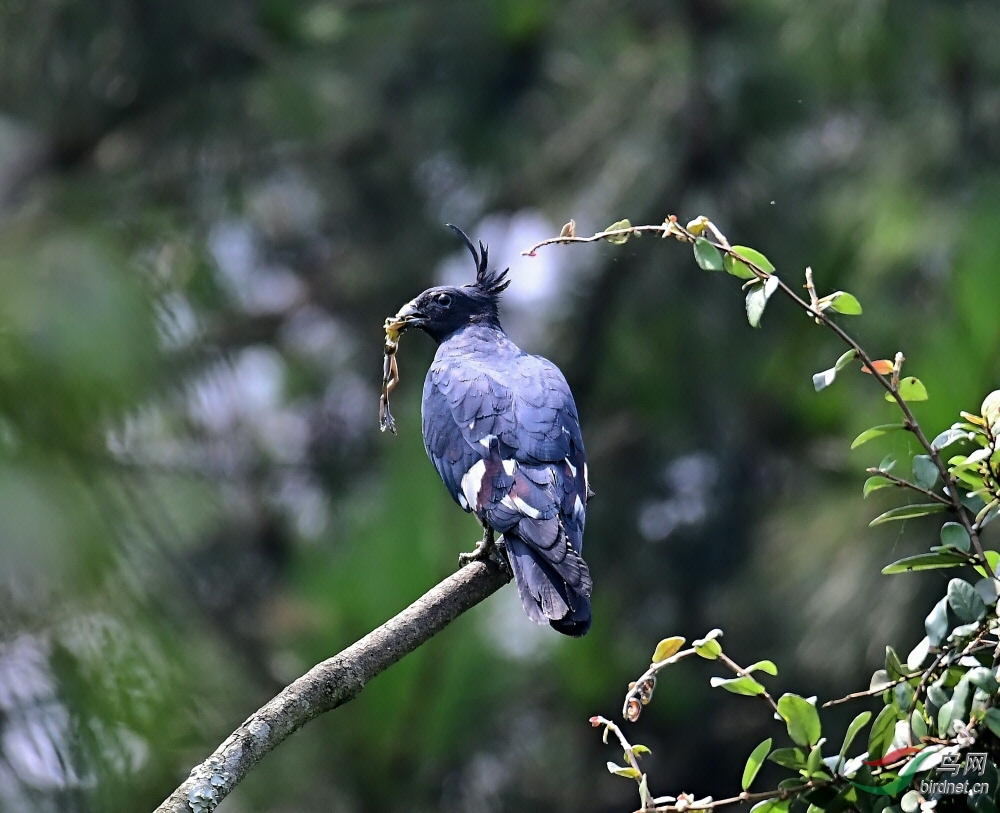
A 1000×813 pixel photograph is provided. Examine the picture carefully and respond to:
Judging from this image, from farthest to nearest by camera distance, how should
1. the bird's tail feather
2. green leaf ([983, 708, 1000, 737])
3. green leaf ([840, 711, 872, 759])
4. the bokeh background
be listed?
the bokeh background < the bird's tail feather < green leaf ([840, 711, 872, 759]) < green leaf ([983, 708, 1000, 737])

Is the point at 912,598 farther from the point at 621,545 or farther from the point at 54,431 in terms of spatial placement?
the point at 54,431

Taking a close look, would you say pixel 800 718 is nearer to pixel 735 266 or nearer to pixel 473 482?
pixel 735 266

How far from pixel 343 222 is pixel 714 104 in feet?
6.07

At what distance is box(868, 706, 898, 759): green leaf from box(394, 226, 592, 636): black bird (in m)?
0.77

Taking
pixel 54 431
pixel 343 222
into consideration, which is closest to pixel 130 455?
pixel 54 431

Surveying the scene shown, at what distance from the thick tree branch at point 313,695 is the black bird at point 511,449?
25 centimetres

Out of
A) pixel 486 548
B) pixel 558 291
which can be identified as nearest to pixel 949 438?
pixel 486 548

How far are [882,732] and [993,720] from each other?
214mm

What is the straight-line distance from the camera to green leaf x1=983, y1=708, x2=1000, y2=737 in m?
1.21

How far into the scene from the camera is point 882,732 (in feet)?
4.62

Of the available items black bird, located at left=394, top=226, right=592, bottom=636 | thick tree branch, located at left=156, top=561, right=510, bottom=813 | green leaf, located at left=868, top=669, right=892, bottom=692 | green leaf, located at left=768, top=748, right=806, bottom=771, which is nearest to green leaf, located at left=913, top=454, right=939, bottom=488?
green leaf, located at left=868, top=669, right=892, bottom=692

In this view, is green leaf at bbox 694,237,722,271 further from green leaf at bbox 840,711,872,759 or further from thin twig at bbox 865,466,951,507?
green leaf at bbox 840,711,872,759

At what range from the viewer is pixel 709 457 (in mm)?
5578

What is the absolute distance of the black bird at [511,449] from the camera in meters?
2.22
